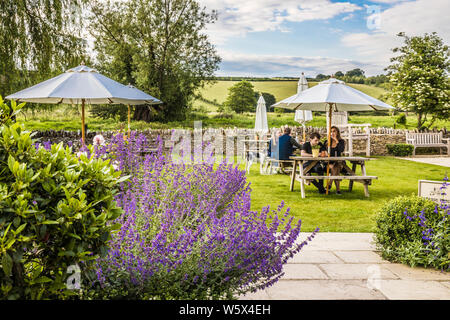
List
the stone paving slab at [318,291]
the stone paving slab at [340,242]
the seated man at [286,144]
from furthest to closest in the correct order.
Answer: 1. the seated man at [286,144]
2. the stone paving slab at [340,242]
3. the stone paving slab at [318,291]

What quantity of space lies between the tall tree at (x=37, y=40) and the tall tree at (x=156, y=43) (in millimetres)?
9926

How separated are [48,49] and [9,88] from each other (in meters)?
1.57

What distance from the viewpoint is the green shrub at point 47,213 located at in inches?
64.1

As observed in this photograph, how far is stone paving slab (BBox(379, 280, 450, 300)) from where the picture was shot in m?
3.03

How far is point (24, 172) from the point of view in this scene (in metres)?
1.66

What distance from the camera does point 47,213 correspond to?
1734mm

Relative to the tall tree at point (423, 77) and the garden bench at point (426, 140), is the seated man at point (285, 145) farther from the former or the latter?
the tall tree at point (423, 77)

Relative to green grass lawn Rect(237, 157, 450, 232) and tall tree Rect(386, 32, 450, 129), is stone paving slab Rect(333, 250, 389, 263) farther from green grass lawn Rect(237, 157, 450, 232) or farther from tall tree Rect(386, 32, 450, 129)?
tall tree Rect(386, 32, 450, 129)

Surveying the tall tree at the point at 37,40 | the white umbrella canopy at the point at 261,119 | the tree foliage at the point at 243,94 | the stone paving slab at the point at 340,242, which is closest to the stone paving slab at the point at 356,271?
the stone paving slab at the point at 340,242

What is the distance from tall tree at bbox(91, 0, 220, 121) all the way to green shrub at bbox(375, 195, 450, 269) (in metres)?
19.1

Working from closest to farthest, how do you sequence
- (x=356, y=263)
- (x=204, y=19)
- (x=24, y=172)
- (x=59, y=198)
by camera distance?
(x=24, y=172) < (x=59, y=198) < (x=356, y=263) < (x=204, y=19)
